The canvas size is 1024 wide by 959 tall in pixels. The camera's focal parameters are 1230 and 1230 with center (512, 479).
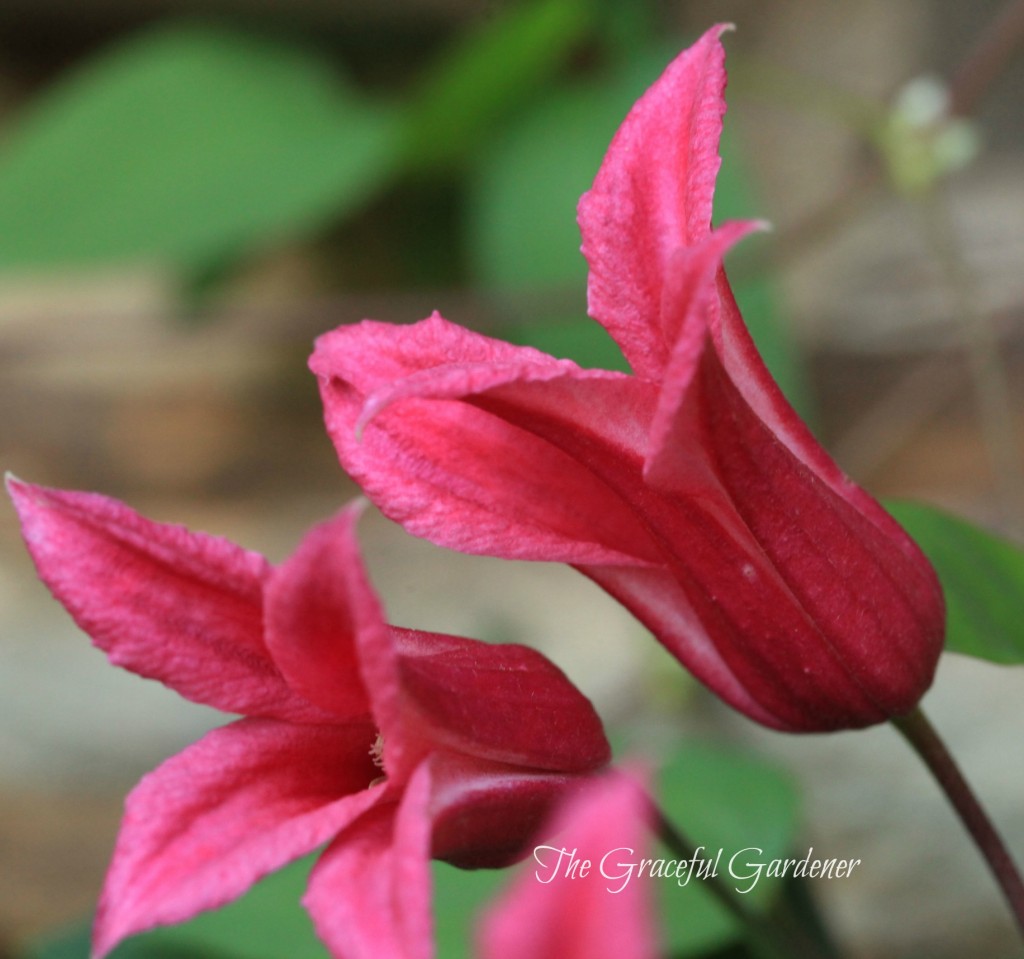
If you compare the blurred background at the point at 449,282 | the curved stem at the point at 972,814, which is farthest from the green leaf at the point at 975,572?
the blurred background at the point at 449,282

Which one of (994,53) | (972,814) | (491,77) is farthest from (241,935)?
(491,77)

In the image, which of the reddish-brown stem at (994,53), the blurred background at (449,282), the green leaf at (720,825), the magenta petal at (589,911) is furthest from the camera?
the blurred background at (449,282)

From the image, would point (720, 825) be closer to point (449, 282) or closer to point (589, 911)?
point (589, 911)

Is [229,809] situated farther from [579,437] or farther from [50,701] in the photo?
[50,701]

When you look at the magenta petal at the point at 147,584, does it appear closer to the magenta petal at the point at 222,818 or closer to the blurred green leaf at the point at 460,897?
the magenta petal at the point at 222,818

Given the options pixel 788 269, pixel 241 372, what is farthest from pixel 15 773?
pixel 788 269

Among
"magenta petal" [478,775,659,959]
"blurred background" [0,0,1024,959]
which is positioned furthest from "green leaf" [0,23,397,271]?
"magenta petal" [478,775,659,959]

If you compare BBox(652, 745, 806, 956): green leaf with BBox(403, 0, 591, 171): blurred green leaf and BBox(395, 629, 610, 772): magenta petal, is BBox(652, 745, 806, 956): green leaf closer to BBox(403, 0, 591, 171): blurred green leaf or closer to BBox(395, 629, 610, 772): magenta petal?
BBox(395, 629, 610, 772): magenta petal
